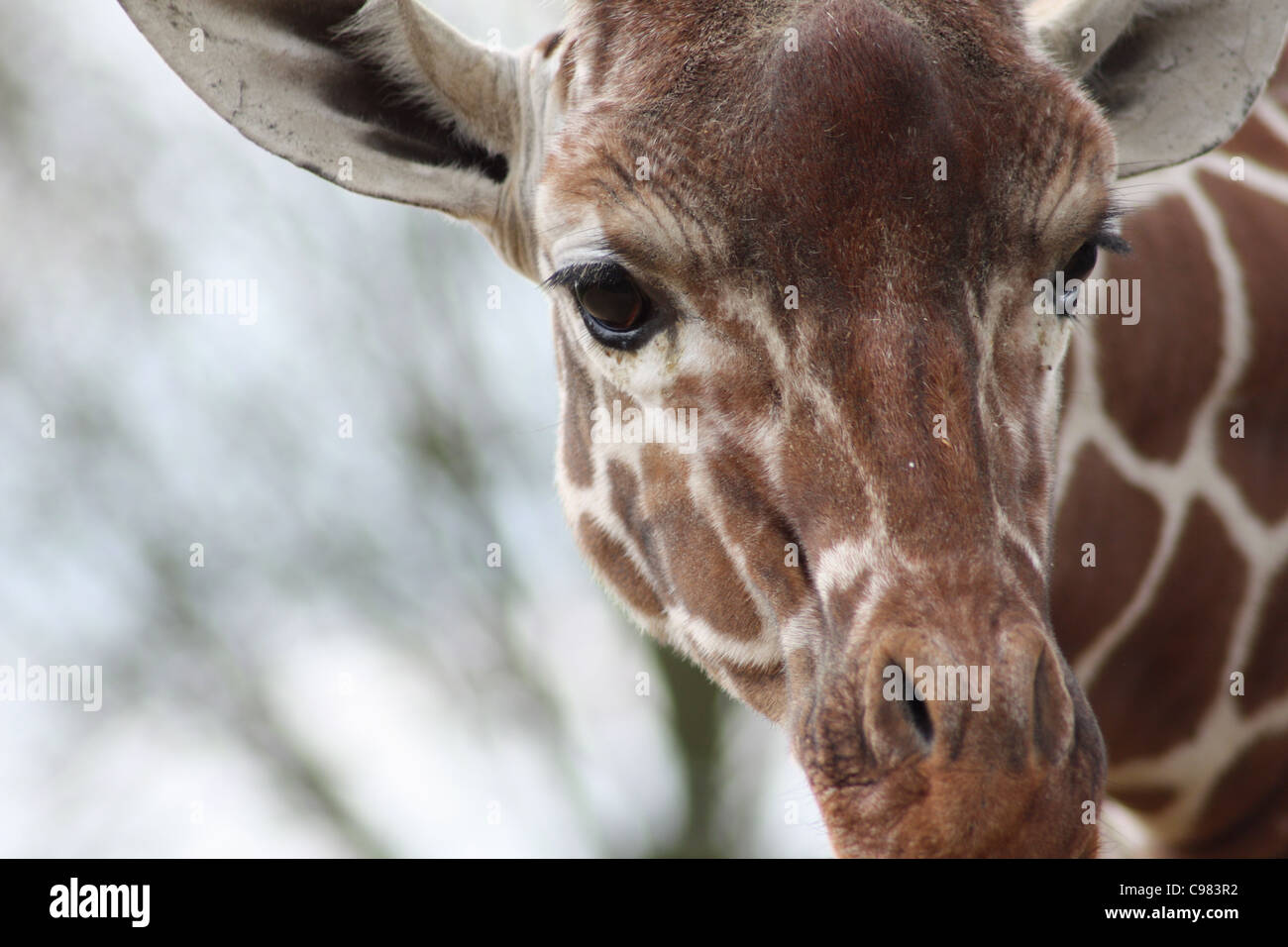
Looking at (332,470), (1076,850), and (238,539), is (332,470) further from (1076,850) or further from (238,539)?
(1076,850)

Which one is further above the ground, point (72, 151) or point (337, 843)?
point (72, 151)

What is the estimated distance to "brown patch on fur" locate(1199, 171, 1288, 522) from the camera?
4.62 m

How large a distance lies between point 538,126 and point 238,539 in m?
8.31

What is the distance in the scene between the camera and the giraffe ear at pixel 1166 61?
3754 millimetres

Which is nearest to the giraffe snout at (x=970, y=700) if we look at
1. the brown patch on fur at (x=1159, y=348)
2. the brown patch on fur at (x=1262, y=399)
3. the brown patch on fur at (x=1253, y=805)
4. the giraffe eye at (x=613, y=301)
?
the giraffe eye at (x=613, y=301)

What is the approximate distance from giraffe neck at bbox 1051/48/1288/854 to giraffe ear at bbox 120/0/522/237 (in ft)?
7.31

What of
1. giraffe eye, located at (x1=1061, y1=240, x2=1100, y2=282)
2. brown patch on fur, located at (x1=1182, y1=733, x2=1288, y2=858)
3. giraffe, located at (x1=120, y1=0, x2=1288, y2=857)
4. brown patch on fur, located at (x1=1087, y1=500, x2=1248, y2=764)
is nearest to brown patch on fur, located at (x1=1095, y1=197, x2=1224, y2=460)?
brown patch on fur, located at (x1=1087, y1=500, x2=1248, y2=764)

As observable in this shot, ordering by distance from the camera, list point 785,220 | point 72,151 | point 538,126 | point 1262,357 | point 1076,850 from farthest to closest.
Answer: point 72,151 → point 1262,357 → point 538,126 → point 785,220 → point 1076,850

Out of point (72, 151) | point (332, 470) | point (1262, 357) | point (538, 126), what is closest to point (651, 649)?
point (332, 470)

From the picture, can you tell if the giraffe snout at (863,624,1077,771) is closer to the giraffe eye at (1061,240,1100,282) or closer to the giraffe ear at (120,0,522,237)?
the giraffe eye at (1061,240,1100,282)

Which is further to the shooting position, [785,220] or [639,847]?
[639,847]

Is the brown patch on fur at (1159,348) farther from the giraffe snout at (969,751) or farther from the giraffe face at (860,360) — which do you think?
the giraffe snout at (969,751)

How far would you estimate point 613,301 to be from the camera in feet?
10.1

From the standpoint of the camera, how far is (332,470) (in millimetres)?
11344
